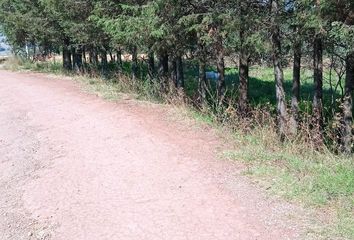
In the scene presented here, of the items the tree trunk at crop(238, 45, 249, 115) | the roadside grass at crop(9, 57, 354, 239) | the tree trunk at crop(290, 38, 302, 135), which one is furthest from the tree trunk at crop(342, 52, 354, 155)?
the tree trunk at crop(238, 45, 249, 115)

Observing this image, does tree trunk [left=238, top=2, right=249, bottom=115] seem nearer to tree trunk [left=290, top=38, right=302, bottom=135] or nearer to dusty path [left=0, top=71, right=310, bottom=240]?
tree trunk [left=290, top=38, right=302, bottom=135]

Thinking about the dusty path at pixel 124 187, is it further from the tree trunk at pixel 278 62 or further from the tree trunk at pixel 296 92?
the tree trunk at pixel 296 92

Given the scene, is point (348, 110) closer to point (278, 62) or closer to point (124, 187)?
point (278, 62)

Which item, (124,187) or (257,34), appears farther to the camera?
(257,34)

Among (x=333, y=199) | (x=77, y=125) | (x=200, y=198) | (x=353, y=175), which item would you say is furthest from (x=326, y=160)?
(x=77, y=125)

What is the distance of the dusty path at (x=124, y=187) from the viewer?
15.6 ft

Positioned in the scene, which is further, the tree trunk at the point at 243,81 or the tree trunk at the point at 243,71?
the tree trunk at the point at 243,81

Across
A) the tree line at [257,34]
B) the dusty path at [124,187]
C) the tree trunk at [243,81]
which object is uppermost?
the tree line at [257,34]

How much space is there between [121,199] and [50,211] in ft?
2.89

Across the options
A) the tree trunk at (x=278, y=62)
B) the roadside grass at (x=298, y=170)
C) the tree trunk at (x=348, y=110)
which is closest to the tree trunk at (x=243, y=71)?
the tree trunk at (x=278, y=62)

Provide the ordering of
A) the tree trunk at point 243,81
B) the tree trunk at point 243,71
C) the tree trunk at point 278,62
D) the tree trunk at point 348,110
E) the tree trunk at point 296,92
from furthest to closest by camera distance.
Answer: the tree trunk at point 243,81 → the tree trunk at point 296,92 → the tree trunk at point 243,71 → the tree trunk at point 278,62 → the tree trunk at point 348,110

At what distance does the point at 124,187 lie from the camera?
5926 millimetres

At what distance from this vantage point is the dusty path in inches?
187

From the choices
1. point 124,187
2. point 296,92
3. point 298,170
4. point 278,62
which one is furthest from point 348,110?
point 124,187
